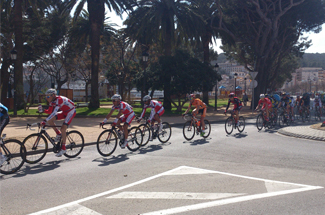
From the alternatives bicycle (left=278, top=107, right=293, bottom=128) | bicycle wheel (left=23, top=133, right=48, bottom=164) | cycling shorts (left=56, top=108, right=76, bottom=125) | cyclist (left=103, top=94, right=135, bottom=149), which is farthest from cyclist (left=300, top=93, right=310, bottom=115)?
bicycle wheel (left=23, top=133, right=48, bottom=164)

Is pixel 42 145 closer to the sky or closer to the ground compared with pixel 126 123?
closer to the ground

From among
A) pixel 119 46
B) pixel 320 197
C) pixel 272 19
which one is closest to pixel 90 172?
pixel 320 197

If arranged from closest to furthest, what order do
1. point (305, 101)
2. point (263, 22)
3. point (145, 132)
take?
point (145, 132), point (305, 101), point (263, 22)

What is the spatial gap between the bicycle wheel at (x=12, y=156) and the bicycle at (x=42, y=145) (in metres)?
0.37

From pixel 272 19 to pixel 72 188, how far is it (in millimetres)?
32323

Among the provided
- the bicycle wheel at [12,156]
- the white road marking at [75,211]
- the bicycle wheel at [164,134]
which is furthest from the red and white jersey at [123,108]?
the white road marking at [75,211]

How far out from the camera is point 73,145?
366 inches

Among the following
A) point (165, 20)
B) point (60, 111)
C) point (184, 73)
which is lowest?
point (60, 111)

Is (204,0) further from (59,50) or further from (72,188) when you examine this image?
(72,188)

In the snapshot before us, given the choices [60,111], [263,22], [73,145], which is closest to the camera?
[60,111]

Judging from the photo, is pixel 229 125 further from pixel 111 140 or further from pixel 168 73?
pixel 168 73

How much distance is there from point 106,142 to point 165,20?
19.2 meters

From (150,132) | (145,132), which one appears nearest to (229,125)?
(150,132)

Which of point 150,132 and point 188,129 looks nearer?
point 150,132
